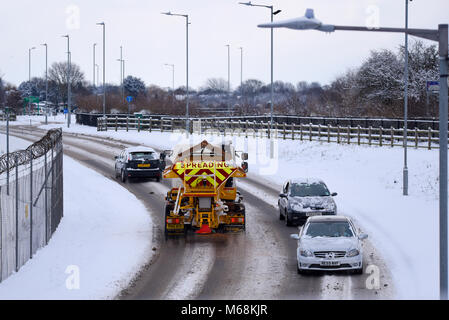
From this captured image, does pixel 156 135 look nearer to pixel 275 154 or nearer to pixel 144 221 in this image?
pixel 275 154

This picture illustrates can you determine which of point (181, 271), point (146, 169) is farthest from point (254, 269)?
point (146, 169)

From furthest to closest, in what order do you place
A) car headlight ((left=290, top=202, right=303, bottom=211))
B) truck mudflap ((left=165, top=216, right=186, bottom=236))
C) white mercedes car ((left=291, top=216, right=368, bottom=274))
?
car headlight ((left=290, top=202, right=303, bottom=211)) → truck mudflap ((left=165, top=216, right=186, bottom=236)) → white mercedes car ((left=291, top=216, right=368, bottom=274))

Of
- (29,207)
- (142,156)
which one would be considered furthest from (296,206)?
(142,156)

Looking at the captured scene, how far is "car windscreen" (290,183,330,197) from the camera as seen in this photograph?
2619cm

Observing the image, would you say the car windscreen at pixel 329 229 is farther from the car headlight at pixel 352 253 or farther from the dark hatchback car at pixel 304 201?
the dark hatchback car at pixel 304 201

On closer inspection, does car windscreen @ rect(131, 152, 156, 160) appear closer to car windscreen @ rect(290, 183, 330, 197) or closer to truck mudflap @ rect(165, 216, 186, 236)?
car windscreen @ rect(290, 183, 330, 197)

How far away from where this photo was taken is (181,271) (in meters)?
19.3

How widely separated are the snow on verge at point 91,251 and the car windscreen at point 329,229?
4891 millimetres

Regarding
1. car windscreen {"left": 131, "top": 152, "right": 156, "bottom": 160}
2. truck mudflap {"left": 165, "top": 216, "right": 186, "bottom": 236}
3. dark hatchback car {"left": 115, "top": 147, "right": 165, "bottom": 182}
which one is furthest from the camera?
car windscreen {"left": 131, "top": 152, "right": 156, "bottom": 160}

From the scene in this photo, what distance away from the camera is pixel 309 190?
26.4m

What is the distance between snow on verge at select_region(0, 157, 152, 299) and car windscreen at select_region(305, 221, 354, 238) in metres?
4.89

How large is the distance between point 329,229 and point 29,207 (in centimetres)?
919

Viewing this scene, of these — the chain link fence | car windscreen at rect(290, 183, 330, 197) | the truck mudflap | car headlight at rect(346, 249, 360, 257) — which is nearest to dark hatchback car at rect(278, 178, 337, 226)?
car windscreen at rect(290, 183, 330, 197)

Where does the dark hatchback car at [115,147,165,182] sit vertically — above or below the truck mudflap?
above
